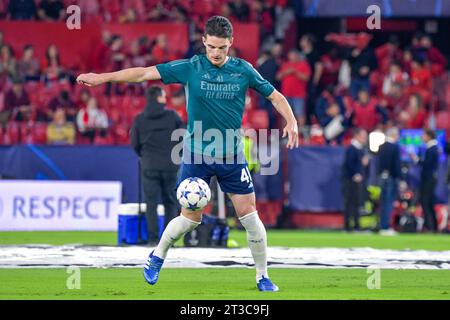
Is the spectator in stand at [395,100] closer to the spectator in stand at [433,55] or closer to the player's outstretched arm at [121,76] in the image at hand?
the spectator in stand at [433,55]

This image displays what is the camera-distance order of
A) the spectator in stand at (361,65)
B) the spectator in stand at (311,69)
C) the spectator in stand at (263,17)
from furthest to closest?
the spectator in stand at (263,17) < the spectator in stand at (311,69) < the spectator in stand at (361,65)

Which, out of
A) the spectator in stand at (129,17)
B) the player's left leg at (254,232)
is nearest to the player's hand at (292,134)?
the player's left leg at (254,232)

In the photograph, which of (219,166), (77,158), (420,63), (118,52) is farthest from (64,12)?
(219,166)

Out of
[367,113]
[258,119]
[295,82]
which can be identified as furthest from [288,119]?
[295,82]

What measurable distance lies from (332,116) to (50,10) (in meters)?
8.13

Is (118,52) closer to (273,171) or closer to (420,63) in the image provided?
(273,171)

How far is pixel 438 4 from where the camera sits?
3039 cm

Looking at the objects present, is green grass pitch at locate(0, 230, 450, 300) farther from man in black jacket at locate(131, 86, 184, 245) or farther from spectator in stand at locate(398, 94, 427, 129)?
spectator in stand at locate(398, 94, 427, 129)

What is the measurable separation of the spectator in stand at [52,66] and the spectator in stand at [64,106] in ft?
2.03

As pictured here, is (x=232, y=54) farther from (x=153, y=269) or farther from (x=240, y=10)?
(x=153, y=269)

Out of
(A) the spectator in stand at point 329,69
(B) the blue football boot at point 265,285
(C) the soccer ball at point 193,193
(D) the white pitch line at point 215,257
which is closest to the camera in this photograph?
(C) the soccer ball at point 193,193

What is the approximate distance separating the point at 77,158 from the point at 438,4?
10669 millimetres

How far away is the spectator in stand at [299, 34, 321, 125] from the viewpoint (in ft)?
101

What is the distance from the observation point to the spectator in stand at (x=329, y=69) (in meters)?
31.1
